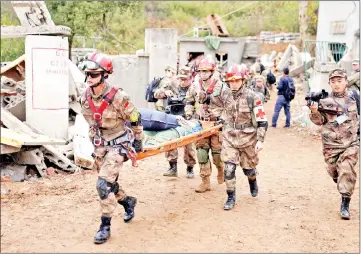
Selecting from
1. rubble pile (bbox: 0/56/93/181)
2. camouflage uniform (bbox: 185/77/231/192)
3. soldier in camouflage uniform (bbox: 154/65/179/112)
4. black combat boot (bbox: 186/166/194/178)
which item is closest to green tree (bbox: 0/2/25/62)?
rubble pile (bbox: 0/56/93/181)

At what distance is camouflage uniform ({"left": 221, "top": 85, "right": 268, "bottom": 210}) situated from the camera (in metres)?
6.50

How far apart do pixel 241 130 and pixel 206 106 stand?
0.96 m

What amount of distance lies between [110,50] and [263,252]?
651 inches

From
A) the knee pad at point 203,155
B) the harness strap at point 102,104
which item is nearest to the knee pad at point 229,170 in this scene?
the knee pad at point 203,155

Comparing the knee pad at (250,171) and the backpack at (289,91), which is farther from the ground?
the backpack at (289,91)

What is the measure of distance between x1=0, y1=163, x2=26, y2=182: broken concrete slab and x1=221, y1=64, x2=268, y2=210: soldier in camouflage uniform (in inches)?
111

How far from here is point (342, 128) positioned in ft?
20.9

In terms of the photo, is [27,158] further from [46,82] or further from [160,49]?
[160,49]

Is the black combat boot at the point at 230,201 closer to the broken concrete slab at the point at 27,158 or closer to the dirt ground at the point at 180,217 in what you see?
the dirt ground at the point at 180,217

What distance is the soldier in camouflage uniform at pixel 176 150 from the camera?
8195mm

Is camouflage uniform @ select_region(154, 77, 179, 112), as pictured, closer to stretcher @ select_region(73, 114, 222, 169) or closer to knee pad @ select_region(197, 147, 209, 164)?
stretcher @ select_region(73, 114, 222, 169)

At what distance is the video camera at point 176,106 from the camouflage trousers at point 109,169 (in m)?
2.73

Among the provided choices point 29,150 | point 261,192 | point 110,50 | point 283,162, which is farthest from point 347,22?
point 29,150

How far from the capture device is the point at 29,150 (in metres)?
7.50
